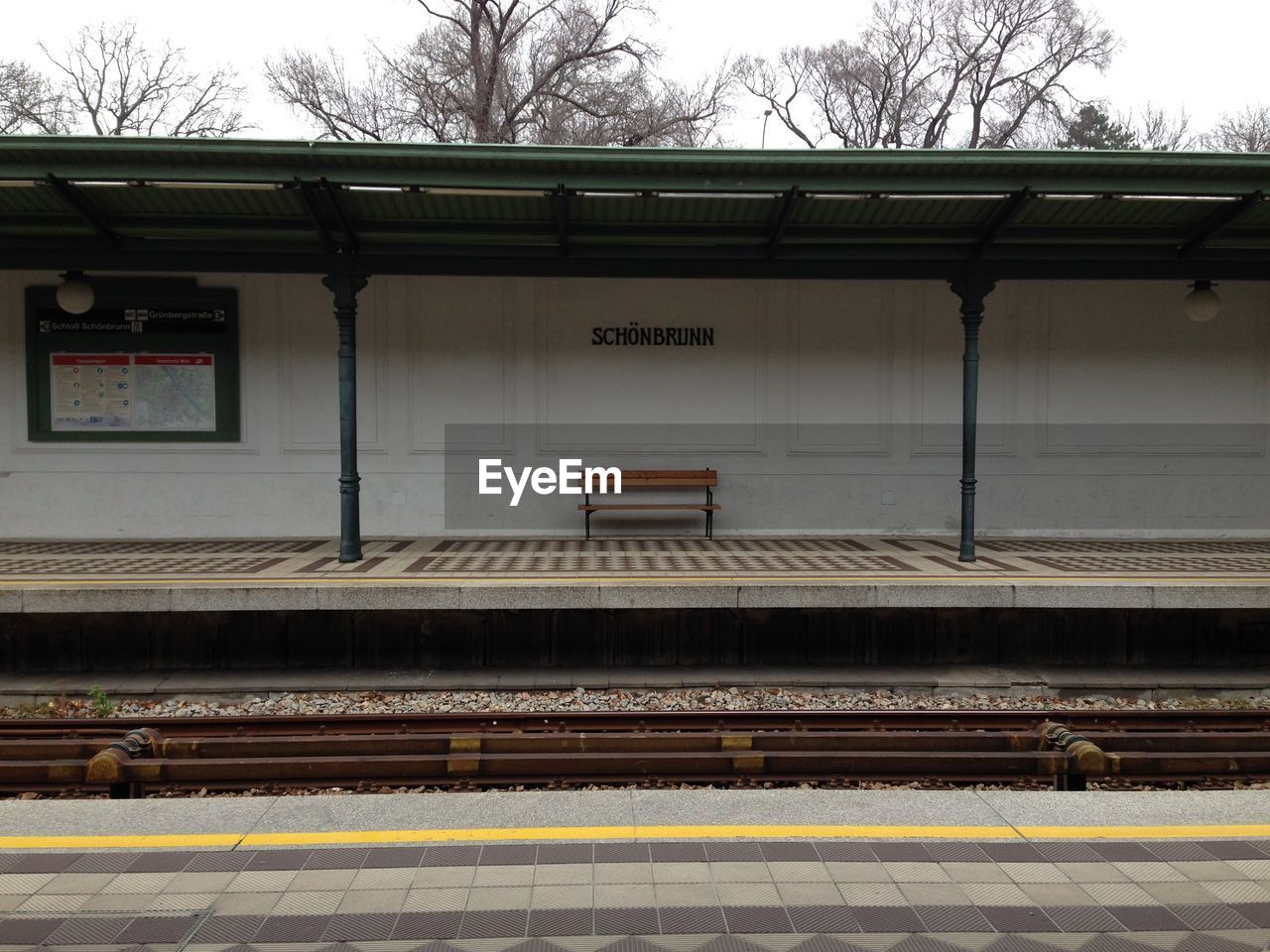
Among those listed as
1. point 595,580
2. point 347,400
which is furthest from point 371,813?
point 347,400

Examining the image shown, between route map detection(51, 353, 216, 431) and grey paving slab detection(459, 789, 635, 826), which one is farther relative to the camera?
route map detection(51, 353, 216, 431)

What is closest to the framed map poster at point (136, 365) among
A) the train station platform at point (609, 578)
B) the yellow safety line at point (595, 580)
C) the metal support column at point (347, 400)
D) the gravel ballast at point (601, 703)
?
the train station platform at point (609, 578)

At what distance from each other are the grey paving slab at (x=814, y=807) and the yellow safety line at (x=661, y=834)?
51mm

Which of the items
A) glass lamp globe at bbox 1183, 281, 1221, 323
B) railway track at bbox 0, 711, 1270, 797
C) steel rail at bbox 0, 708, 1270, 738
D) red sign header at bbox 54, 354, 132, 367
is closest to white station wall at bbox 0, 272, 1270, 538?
glass lamp globe at bbox 1183, 281, 1221, 323

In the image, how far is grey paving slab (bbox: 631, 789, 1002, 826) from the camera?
3.35m

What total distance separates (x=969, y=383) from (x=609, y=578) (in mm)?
4189

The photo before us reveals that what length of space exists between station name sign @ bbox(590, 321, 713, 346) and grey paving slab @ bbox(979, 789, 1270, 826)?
6.82 meters

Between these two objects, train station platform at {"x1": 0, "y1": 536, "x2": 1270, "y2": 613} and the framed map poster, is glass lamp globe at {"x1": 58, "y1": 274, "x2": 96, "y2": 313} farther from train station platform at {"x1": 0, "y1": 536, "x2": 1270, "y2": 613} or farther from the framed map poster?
train station platform at {"x1": 0, "y1": 536, "x2": 1270, "y2": 613}

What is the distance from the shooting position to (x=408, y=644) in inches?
290

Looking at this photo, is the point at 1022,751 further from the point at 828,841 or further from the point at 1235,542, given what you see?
the point at 1235,542

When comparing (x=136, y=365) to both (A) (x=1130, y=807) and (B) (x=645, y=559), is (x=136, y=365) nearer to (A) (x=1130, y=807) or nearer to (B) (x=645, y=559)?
(B) (x=645, y=559)

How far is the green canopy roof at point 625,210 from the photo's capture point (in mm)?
6906

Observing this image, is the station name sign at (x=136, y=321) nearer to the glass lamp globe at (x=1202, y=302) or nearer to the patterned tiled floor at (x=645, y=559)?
the patterned tiled floor at (x=645, y=559)

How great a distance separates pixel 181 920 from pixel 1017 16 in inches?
1013
